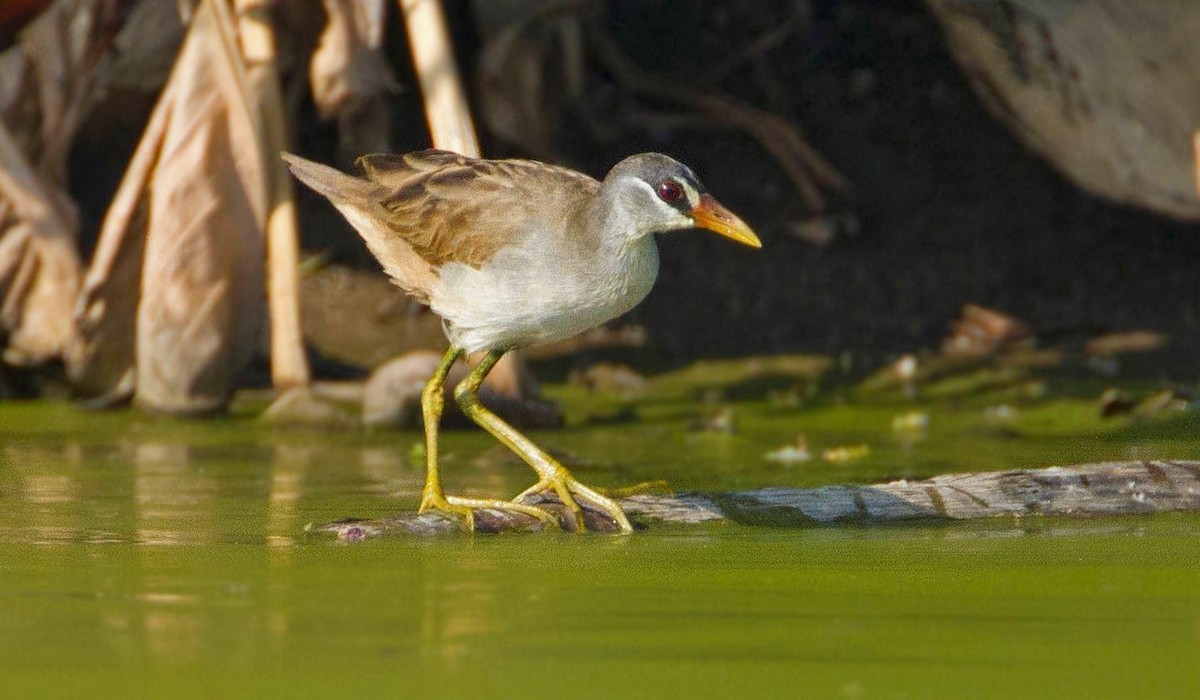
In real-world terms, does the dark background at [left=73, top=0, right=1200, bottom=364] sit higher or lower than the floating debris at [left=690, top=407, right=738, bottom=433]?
higher

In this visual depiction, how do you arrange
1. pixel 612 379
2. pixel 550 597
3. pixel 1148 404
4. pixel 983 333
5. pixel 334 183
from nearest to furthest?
pixel 550 597 < pixel 334 183 < pixel 1148 404 < pixel 612 379 < pixel 983 333

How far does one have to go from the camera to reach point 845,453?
6.93m

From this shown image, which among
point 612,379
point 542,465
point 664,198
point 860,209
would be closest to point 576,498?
point 542,465

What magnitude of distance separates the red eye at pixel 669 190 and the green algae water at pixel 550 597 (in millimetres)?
930

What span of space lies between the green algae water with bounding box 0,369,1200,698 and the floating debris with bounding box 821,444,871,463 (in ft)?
1.20

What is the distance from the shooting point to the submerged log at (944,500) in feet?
17.1

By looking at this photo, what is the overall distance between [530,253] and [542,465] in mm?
614

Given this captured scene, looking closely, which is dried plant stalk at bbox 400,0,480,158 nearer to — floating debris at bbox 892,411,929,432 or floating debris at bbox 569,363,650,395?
floating debris at bbox 569,363,650,395

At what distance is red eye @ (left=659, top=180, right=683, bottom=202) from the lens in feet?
17.4

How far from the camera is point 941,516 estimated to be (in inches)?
207

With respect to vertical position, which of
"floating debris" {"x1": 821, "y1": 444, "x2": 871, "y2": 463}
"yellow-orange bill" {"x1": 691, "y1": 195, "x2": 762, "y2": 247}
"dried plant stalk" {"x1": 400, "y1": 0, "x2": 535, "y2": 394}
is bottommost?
"floating debris" {"x1": 821, "y1": 444, "x2": 871, "y2": 463}

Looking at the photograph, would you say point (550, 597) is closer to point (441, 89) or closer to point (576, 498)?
point (576, 498)

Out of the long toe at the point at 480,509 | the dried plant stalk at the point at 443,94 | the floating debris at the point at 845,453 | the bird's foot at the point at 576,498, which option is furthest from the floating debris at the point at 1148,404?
the long toe at the point at 480,509

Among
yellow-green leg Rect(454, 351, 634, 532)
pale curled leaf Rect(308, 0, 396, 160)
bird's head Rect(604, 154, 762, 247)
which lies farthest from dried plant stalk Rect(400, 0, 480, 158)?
bird's head Rect(604, 154, 762, 247)
